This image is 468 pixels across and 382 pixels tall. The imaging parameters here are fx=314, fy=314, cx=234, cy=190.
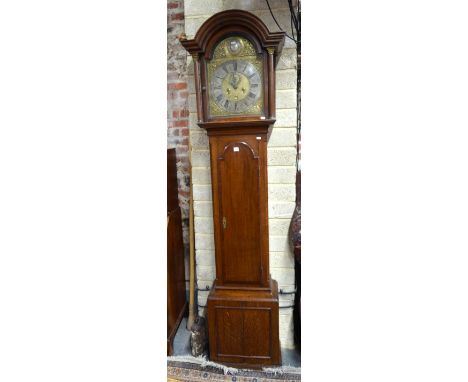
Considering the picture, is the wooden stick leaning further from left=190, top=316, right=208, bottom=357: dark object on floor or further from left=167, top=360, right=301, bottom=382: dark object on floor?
left=167, top=360, right=301, bottom=382: dark object on floor

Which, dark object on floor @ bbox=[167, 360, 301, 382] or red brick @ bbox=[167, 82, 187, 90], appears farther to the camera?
red brick @ bbox=[167, 82, 187, 90]

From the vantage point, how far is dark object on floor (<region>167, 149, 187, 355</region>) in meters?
1.71

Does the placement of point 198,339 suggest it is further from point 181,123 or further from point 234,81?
point 234,81

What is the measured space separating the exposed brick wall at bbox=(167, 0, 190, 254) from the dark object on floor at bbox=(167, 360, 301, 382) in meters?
0.69

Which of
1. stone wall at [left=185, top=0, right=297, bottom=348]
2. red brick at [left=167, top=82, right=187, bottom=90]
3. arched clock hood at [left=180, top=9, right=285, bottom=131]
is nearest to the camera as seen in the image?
arched clock hood at [left=180, top=9, right=285, bottom=131]

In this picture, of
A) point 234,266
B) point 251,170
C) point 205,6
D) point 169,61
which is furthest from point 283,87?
point 234,266

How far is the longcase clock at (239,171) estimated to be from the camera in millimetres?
1377

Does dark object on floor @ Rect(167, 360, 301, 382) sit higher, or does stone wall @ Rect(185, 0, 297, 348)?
stone wall @ Rect(185, 0, 297, 348)

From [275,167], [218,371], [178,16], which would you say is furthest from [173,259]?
[178,16]

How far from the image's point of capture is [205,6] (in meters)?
1.56

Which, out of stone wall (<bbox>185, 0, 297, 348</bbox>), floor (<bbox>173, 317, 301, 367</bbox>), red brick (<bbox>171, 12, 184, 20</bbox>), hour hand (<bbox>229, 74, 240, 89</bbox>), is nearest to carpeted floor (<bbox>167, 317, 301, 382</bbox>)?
floor (<bbox>173, 317, 301, 367</bbox>)

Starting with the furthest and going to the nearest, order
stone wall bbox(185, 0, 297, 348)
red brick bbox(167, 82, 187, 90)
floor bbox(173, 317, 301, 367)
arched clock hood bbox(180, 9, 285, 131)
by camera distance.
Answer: red brick bbox(167, 82, 187, 90) → floor bbox(173, 317, 301, 367) → stone wall bbox(185, 0, 297, 348) → arched clock hood bbox(180, 9, 285, 131)

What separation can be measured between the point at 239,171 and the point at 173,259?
681mm

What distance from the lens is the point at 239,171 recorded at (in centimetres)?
147
